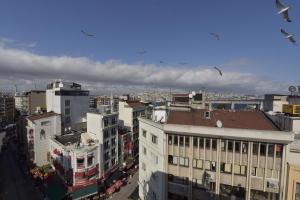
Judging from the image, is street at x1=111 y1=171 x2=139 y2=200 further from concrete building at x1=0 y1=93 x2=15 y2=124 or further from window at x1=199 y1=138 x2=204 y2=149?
concrete building at x1=0 y1=93 x2=15 y2=124

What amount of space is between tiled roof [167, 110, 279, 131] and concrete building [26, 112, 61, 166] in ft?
134

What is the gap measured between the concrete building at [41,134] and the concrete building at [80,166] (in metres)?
10.1

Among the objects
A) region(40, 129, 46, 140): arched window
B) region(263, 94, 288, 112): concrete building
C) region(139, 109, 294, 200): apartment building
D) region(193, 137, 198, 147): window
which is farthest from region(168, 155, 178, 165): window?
region(40, 129, 46, 140): arched window

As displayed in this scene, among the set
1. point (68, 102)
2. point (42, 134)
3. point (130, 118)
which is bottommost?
point (42, 134)

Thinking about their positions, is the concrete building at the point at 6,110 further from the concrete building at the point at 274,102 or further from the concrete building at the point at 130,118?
the concrete building at the point at 274,102

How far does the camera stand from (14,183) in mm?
52562

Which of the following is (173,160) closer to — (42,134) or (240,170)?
(240,170)

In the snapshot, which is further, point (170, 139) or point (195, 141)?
point (170, 139)

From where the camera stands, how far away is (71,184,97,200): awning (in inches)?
1630

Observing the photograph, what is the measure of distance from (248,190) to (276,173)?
13.1 ft

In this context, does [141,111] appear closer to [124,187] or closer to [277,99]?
[124,187]

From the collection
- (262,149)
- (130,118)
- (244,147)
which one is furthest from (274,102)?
(130,118)

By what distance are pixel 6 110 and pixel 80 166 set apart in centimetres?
10756

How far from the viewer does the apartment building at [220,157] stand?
23000mm
